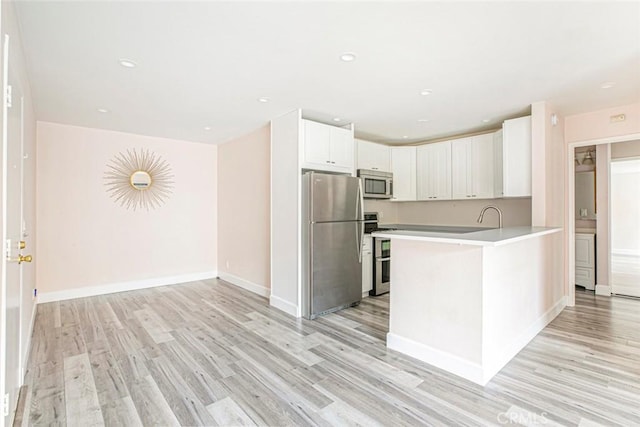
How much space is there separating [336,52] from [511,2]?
1.14 meters

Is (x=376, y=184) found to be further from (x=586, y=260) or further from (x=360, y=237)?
(x=586, y=260)

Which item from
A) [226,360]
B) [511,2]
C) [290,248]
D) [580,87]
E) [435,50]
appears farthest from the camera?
[290,248]

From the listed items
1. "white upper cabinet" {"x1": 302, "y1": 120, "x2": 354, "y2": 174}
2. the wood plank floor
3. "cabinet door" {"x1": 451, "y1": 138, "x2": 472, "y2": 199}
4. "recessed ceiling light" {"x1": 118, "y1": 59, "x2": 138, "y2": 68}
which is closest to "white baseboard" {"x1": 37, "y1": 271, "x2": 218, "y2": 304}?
the wood plank floor

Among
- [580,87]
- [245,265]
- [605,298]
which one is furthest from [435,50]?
[605,298]

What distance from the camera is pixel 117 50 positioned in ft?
7.75

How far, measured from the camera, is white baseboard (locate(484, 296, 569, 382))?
93.4 inches

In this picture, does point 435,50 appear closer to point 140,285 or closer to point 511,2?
point 511,2

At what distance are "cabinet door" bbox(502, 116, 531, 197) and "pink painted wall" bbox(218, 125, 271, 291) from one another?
311cm

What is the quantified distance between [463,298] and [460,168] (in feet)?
9.63

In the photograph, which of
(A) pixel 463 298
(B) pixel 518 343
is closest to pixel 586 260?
(B) pixel 518 343

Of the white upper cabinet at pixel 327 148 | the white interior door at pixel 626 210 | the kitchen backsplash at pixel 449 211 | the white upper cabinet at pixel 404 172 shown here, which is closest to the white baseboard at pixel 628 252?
the white interior door at pixel 626 210

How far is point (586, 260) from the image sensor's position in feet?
16.2

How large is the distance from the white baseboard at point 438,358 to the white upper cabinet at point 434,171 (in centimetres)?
288

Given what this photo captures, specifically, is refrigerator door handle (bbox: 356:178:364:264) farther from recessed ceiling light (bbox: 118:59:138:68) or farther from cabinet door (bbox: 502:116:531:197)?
recessed ceiling light (bbox: 118:59:138:68)
